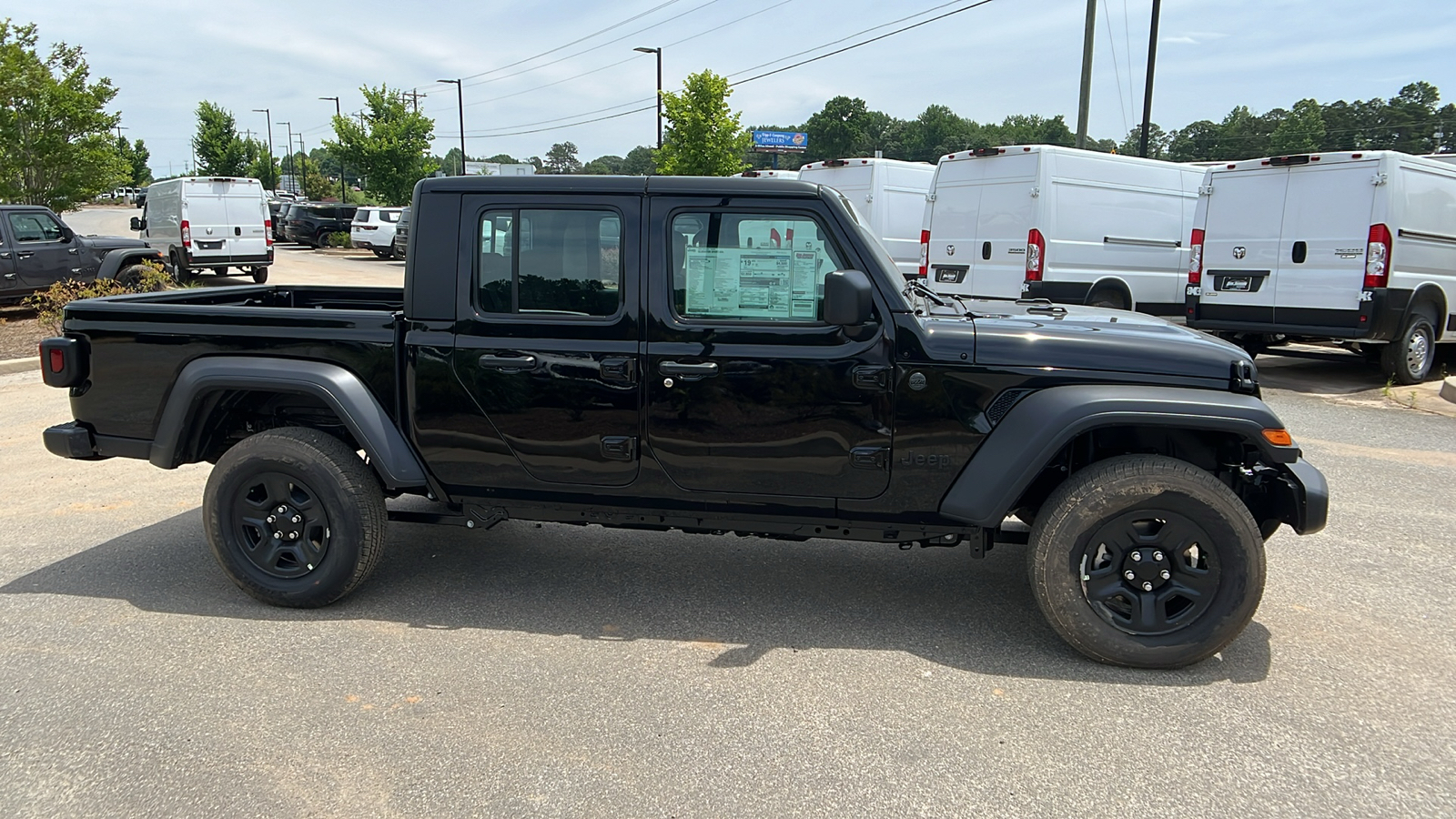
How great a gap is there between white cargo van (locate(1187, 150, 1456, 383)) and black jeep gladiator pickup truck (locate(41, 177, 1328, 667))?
7285 millimetres

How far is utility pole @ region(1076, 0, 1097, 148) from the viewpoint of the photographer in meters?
19.6

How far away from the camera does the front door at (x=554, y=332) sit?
3.92m

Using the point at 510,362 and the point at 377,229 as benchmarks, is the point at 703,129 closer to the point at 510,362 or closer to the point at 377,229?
the point at 377,229

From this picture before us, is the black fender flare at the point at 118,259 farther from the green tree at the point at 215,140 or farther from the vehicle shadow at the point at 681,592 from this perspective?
the green tree at the point at 215,140

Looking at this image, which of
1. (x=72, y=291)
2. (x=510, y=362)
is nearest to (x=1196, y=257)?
(x=510, y=362)

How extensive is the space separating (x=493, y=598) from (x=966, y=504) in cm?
219

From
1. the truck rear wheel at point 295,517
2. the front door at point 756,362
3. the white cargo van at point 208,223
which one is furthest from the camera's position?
the white cargo van at point 208,223

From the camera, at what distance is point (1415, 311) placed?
10125 millimetres

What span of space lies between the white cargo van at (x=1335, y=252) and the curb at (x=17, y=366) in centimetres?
1356

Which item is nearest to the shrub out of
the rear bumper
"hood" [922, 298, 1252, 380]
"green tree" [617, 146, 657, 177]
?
the rear bumper

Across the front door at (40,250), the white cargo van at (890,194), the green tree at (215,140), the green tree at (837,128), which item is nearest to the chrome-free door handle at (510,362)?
the white cargo van at (890,194)

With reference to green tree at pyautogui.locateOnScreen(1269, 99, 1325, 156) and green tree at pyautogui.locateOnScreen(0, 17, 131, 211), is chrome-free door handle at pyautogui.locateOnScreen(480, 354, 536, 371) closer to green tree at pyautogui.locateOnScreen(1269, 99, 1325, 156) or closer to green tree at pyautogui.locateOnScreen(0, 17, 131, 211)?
green tree at pyautogui.locateOnScreen(0, 17, 131, 211)

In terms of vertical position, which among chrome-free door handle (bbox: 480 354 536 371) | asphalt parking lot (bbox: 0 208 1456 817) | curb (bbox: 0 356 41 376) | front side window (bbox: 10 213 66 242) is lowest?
asphalt parking lot (bbox: 0 208 1456 817)

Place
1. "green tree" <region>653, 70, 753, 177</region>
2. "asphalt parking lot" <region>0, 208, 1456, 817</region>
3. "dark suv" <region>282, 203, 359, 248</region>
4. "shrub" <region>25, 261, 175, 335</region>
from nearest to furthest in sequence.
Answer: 1. "asphalt parking lot" <region>0, 208, 1456, 817</region>
2. "shrub" <region>25, 261, 175, 335</region>
3. "green tree" <region>653, 70, 753, 177</region>
4. "dark suv" <region>282, 203, 359, 248</region>
